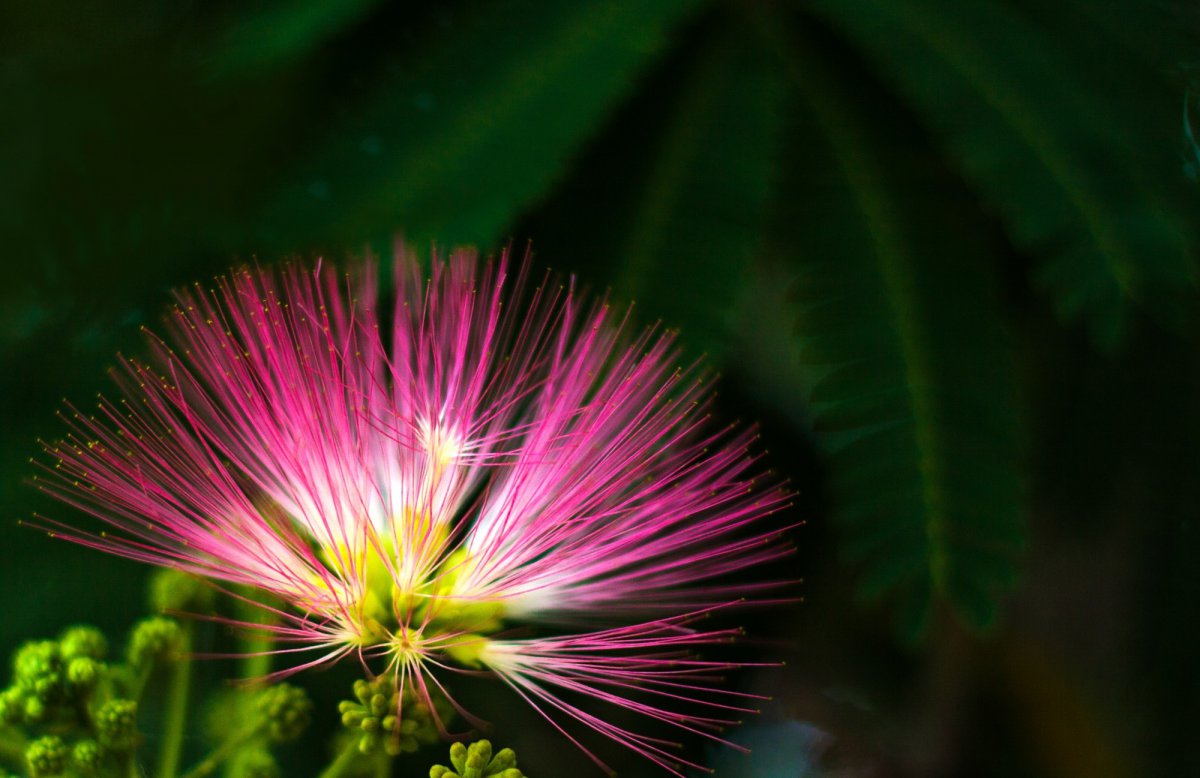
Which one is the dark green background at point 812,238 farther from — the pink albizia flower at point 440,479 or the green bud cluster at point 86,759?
the green bud cluster at point 86,759

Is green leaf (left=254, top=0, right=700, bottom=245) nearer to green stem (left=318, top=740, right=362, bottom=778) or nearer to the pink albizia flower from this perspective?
the pink albizia flower

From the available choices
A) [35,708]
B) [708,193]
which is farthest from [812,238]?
[35,708]

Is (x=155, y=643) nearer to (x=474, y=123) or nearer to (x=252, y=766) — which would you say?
(x=252, y=766)

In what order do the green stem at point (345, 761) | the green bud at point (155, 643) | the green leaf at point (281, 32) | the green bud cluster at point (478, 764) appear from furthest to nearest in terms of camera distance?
the green leaf at point (281, 32)
the green bud at point (155, 643)
the green stem at point (345, 761)
the green bud cluster at point (478, 764)

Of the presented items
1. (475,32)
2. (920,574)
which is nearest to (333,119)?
(475,32)

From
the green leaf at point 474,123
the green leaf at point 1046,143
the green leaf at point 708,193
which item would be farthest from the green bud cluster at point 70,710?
the green leaf at point 1046,143

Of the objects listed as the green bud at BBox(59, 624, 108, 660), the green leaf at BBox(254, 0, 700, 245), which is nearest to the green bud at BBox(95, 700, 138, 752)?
the green bud at BBox(59, 624, 108, 660)
